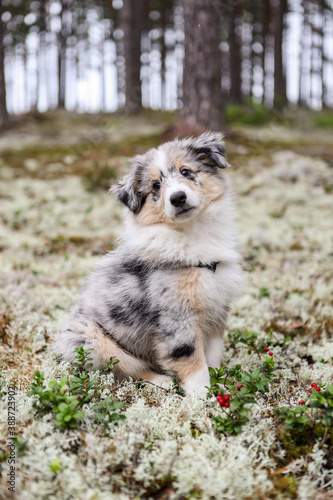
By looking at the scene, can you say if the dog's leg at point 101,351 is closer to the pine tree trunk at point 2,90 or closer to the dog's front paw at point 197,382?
the dog's front paw at point 197,382

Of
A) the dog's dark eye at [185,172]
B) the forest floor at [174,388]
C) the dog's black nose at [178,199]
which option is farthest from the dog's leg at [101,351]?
A: the dog's dark eye at [185,172]

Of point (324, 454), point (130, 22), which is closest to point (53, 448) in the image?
point (324, 454)

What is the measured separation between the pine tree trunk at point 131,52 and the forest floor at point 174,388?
958 cm

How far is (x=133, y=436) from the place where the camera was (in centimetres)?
245

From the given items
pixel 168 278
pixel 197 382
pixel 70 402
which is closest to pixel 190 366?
pixel 197 382

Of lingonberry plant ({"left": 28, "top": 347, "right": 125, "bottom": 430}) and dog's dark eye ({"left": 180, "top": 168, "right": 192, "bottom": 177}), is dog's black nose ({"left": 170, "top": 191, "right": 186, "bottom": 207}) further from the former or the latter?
lingonberry plant ({"left": 28, "top": 347, "right": 125, "bottom": 430})

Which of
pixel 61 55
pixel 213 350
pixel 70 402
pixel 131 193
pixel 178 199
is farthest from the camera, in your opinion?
pixel 61 55

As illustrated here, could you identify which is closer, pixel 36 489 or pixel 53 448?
pixel 36 489

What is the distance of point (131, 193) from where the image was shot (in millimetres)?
3650

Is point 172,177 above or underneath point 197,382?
above

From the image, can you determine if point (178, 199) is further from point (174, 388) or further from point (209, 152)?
point (174, 388)

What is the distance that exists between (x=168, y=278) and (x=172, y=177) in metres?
0.84

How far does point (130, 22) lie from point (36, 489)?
62.8ft

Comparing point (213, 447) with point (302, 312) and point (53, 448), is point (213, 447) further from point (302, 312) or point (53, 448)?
point (302, 312)
